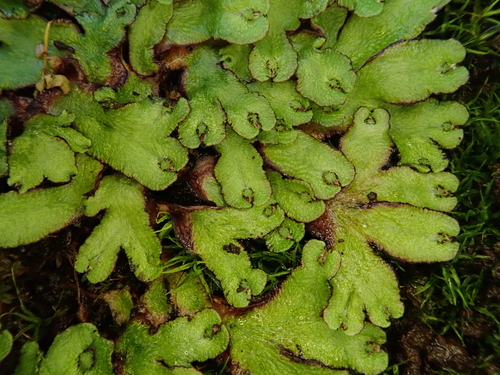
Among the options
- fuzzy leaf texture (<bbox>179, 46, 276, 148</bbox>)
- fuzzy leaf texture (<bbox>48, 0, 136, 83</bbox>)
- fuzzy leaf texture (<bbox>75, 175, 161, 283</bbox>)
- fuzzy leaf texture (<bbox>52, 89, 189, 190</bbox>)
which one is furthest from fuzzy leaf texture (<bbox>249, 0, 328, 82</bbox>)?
fuzzy leaf texture (<bbox>75, 175, 161, 283</bbox>)

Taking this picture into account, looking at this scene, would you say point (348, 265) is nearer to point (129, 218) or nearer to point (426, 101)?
point (426, 101)

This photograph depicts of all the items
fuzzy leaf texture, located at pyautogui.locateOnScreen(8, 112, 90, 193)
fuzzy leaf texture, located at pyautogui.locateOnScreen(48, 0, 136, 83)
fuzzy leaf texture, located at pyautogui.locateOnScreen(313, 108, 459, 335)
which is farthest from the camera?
fuzzy leaf texture, located at pyautogui.locateOnScreen(313, 108, 459, 335)

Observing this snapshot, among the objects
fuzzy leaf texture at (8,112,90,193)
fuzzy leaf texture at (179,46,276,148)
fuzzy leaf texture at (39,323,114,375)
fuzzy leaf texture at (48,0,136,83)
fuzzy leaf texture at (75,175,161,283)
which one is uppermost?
fuzzy leaf texture at (48,0,136,83)

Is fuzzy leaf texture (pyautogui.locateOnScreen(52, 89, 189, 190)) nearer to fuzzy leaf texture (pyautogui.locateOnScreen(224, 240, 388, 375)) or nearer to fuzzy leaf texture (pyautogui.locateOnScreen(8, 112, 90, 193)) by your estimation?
fuzzy leaf texture (pyautogui.locateOnScreen(8, 112, 90, 193))

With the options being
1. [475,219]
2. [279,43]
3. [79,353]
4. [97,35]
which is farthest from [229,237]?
[475,219]

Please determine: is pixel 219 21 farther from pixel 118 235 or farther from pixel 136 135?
pixel 118 235

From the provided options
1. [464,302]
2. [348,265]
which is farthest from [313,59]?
[464,302]

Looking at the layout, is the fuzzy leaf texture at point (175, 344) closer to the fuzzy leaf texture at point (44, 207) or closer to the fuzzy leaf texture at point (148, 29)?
the fuzzy leaf texture at point (44, 207)
